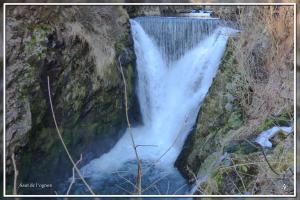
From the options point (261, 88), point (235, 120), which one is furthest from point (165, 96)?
point (261, 88)

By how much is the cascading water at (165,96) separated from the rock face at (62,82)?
0.07 meters

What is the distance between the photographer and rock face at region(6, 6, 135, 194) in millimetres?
1738

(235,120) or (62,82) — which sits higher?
(62,82)

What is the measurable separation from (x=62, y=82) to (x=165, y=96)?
0.47 m

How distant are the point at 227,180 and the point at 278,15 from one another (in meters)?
0.78

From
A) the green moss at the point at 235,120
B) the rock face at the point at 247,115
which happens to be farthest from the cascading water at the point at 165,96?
the green moss at the point at 235,120

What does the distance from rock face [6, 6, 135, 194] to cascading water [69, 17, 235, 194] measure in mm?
68

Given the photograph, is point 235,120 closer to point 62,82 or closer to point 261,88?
point 261,88

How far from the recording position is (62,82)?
5.79 ft

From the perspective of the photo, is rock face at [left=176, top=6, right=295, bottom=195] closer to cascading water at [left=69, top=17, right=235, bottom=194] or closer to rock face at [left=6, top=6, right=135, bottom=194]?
cascading water at [left=69, top=17, right=235, bottom=194]

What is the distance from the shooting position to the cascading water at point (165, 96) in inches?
69.1

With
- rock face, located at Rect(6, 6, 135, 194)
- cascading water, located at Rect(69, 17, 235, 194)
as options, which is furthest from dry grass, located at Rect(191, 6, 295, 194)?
rock face, located at Rect(6, 6, 135, 194)

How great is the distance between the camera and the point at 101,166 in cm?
175

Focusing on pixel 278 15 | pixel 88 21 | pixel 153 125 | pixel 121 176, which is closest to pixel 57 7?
pixel 88 21
